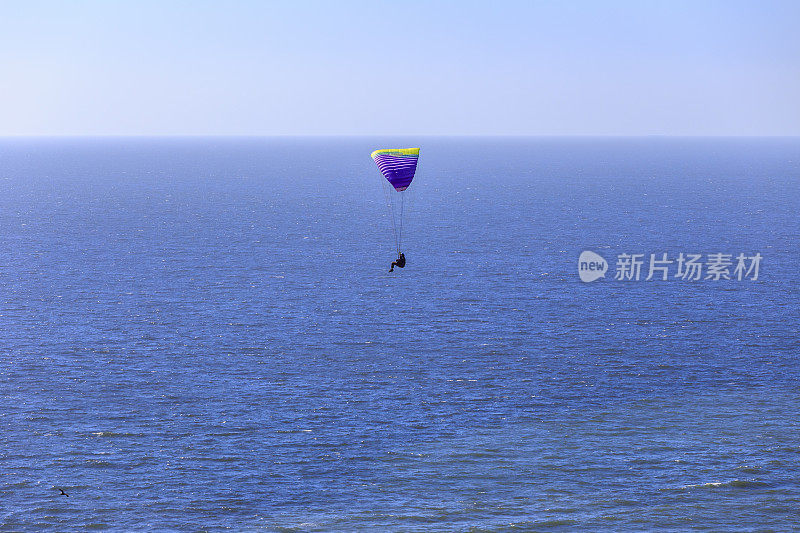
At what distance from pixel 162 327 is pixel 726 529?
6494 centimetres

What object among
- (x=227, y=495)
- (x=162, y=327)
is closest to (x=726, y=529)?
(x=227, y=495)

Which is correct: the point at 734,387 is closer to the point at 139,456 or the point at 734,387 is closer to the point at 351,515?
the point at 351,515

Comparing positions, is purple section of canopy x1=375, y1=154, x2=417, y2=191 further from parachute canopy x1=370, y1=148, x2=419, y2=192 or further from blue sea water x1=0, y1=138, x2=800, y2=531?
blue sea water x1=0, y1=138, x2=800, y2=531

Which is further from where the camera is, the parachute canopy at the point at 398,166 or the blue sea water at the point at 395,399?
the parachute canopy at the point at 398,166

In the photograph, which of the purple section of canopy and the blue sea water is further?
the purple section of canopy

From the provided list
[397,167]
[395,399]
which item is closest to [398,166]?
[397,167]

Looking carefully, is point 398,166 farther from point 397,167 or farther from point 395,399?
point 395,399

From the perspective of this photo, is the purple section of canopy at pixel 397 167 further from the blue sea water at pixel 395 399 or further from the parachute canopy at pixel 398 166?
the blue sea water at pixel 395 399

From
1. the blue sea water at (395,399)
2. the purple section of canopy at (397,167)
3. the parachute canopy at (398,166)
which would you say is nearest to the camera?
the blue sea water at (395,399)

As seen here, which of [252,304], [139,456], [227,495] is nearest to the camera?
[227,495]

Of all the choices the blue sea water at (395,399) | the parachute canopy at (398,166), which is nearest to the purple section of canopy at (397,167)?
the parachute canopy at (398,166)

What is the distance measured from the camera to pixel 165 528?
187 ft

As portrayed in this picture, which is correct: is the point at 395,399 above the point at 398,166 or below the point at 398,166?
below

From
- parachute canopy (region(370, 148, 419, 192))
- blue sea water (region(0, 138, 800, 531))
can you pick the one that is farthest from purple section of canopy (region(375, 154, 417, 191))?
blue sea water (region(0, 138, 800, 531))
